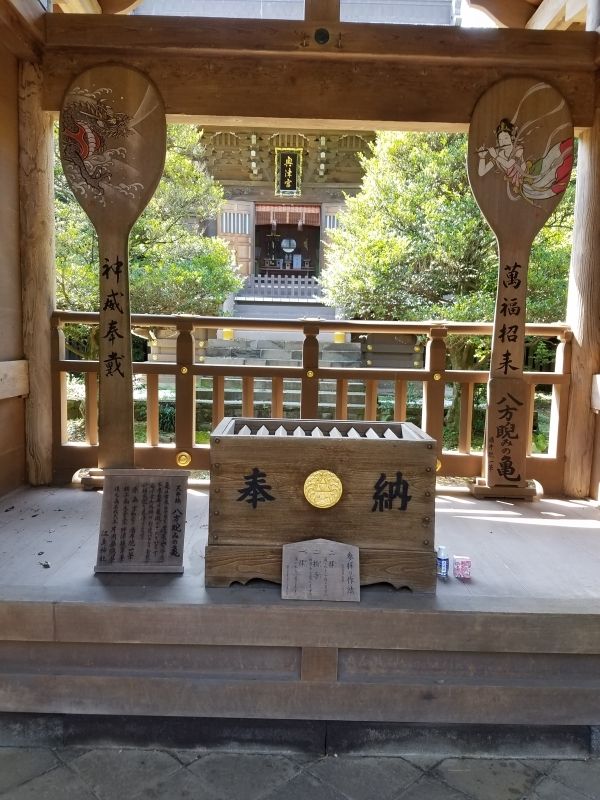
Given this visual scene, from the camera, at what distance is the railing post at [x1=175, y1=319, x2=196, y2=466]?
149 inches

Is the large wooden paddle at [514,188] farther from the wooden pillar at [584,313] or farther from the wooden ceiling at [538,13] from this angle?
the wooden ceiling at [538,13]

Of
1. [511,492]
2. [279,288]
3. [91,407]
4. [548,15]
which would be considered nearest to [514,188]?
[548,15]

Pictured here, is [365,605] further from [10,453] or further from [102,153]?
[102,153]

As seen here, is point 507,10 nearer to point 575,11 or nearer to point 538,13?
point 538,13

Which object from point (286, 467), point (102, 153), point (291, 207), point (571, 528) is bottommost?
point (571, 528)

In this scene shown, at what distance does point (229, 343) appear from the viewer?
12.1 metres

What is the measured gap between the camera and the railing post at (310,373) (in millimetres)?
3756

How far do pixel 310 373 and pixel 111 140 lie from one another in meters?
1.85

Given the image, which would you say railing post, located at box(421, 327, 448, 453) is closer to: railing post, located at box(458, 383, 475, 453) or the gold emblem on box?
railing post, located at box(458, 383, 475, 453)

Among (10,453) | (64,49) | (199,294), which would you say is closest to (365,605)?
(10,453)

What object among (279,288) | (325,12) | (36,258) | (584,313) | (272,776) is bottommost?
(272,776)

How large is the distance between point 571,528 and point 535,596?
1.05m

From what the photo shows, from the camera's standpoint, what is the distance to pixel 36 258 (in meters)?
3.55

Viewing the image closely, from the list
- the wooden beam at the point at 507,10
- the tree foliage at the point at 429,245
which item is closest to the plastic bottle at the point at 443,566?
the wooden beam at the point at 507,10
